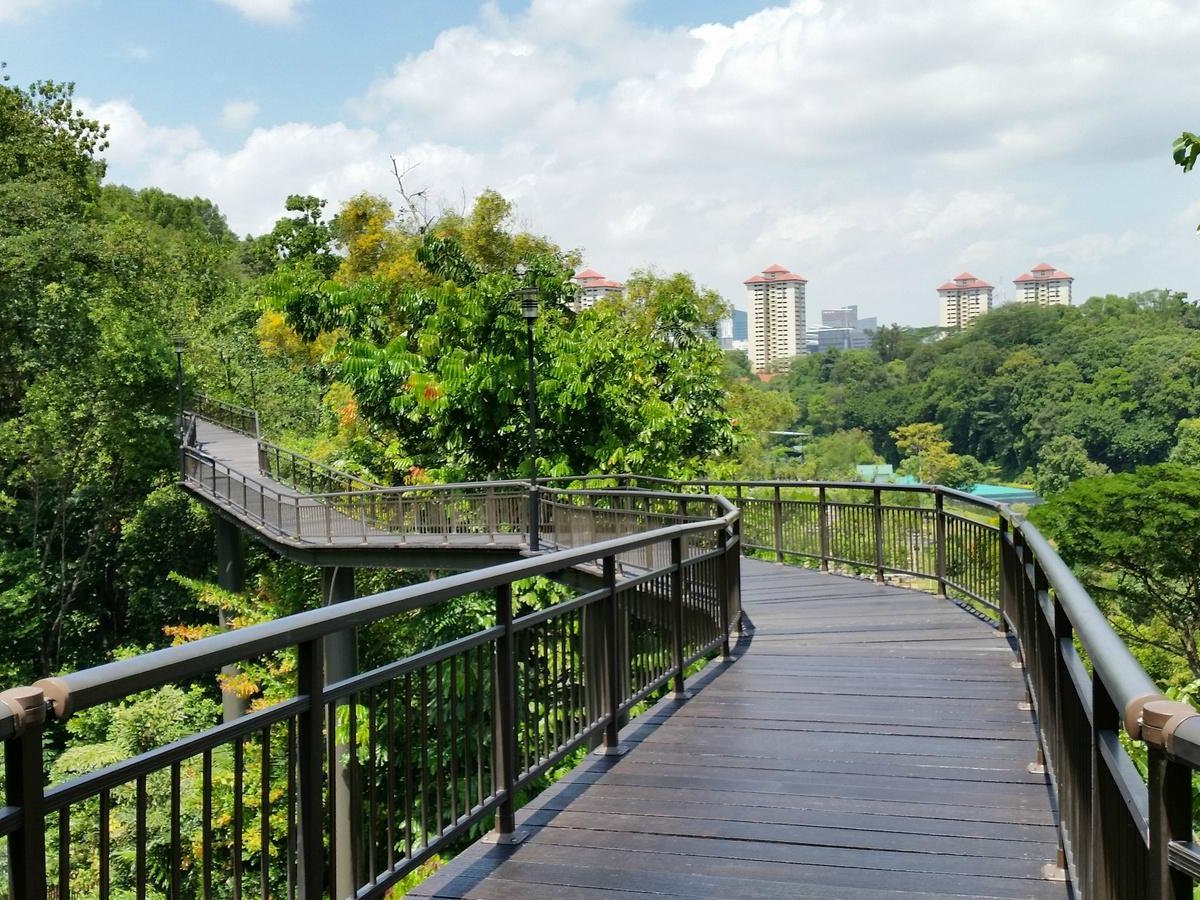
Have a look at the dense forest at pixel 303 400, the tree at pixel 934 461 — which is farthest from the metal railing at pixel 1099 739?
the tree at pixel 934 461

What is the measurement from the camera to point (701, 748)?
5840mm

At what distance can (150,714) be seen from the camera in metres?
24.9

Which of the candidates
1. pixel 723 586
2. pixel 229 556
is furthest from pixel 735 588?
pixel 229 556

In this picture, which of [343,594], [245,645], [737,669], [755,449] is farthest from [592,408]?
[755,449]

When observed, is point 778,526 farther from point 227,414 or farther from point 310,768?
point 227,414

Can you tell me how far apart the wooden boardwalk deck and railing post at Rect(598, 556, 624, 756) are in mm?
153

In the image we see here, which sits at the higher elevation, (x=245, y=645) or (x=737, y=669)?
(x=245, y=645)

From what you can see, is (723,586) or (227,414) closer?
(723,586)

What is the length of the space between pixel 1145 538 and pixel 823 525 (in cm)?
1793

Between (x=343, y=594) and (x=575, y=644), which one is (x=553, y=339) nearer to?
(x=343, y=594)

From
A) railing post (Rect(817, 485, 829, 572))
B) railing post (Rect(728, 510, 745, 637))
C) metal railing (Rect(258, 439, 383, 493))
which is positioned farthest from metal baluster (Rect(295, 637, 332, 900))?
metal railing (Rect(258, 439, 383, 493))

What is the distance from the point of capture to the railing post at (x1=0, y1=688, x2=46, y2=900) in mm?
2041

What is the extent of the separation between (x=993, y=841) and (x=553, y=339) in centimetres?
2210

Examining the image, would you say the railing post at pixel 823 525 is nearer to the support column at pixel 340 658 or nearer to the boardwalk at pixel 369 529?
the support column at pixel 340 658
